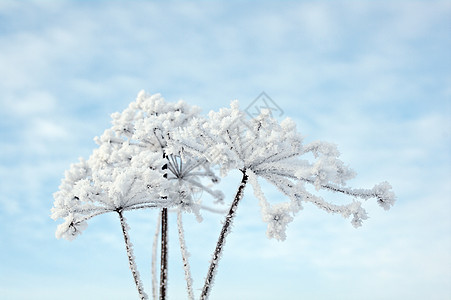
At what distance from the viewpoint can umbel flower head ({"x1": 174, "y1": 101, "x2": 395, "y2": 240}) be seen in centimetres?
925

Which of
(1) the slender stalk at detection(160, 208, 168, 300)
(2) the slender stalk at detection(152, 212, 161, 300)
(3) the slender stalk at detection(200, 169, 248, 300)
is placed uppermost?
(2) the slender stalk at detection(152, 212, 161, 300)

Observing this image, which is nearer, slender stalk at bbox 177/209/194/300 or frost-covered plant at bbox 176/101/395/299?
frost-covered plant at bbox 176/101/395/299

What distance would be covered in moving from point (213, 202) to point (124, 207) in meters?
4.57

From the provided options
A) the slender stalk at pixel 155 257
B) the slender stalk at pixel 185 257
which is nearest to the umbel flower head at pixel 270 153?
the slender stalk at pixel 185 257

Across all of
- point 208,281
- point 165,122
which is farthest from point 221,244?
point 165,122

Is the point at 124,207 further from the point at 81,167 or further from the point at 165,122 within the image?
the point at 81,167

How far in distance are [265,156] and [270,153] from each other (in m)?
0.12

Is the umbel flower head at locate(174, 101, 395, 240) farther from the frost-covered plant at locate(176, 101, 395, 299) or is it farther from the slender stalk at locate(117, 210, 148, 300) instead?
the slender stalk at locate(117, 210, 148, 300)

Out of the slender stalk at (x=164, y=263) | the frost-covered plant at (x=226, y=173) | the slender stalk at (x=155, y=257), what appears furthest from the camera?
the slender stalk at (x=155, y=257)

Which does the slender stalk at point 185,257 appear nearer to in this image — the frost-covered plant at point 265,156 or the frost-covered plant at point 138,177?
the frost-covered plant at point 138,177

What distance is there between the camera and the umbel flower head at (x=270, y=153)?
925cm

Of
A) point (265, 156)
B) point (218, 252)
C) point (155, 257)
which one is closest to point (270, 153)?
point (265, 156)

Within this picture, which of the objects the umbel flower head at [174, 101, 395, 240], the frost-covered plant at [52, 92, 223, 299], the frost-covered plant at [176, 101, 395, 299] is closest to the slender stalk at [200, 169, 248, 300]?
the frost-covered plant at [176, 101, 395, 299]

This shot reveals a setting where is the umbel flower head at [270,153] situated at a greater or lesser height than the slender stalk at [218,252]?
greater
